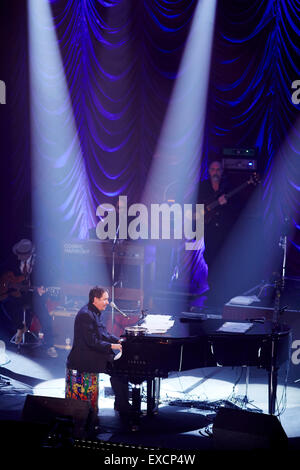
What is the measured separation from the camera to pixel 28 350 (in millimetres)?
9242

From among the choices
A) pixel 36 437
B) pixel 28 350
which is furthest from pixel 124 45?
pixel 36 437

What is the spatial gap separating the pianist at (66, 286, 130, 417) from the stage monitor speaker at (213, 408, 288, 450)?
165 cm

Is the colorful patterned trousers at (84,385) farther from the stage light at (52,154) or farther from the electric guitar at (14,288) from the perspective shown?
the stage light at (52,154)

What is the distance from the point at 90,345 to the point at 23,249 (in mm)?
4220

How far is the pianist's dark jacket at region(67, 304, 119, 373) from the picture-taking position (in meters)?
6.15

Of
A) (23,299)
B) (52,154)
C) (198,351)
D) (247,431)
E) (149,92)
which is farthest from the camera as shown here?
(52,154)

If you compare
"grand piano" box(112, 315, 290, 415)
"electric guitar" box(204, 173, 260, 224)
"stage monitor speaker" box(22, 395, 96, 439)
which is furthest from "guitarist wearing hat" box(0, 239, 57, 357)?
"stage monitor speaker" box(22, 395, 96, 439)

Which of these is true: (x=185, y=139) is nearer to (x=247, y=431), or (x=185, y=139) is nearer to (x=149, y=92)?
(x=149, y=92)

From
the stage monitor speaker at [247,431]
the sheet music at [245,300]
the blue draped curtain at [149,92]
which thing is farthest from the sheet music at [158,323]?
the blue draped curtain at [149,92]

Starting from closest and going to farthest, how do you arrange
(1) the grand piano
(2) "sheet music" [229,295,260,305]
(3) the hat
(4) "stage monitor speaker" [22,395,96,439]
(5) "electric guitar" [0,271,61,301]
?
1. (4) "stage monitor speaker" [22,395,96,439]
2. (1) the grand piano
3. (2) "sheet music" [229,295,260,305]
4. (5) "electric guitar" [0,271,61,301]
5. (3) the hat

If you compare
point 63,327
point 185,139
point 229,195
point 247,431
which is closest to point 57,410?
point 247,431

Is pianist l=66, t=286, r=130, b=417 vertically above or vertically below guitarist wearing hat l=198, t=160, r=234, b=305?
below

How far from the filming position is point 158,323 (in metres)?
6.51

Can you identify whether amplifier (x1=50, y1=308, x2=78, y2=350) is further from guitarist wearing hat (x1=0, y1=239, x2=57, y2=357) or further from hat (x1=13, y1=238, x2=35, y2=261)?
hat (x1=13, y1=238, x2=35, y2=261)
